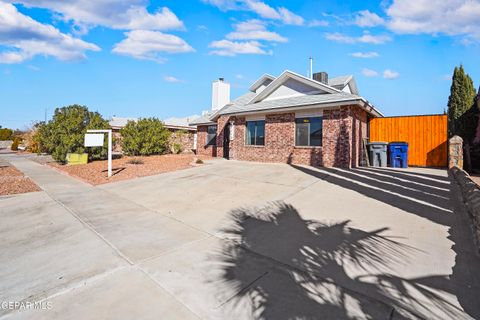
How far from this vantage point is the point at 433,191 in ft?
22.5

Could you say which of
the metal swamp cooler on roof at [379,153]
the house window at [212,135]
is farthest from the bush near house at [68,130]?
the metal swamp cooler on roof at [379,153]

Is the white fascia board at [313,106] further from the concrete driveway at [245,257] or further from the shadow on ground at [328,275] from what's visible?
the shadow on ground at [328,275]

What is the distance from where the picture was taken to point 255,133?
584 inches

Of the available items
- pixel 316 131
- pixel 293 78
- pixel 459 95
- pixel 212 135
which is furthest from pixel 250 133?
pixel 459 95

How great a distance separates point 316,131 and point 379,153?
10.2 ft

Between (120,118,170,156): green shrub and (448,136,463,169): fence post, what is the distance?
667 inches

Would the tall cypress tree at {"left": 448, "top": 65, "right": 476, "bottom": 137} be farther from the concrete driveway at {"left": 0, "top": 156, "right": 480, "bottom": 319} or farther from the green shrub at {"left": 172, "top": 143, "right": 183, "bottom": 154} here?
the green shrub at {"left": 172, "top": 143, "right": 183, "bottom": 154}

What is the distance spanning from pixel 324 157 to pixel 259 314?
10398mm

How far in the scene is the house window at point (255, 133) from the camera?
14.5 metres

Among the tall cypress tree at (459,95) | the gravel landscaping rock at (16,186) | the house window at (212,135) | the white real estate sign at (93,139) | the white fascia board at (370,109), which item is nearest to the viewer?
the gravel landscaping rock at (16,186)

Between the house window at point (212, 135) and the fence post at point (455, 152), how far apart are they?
14.4m

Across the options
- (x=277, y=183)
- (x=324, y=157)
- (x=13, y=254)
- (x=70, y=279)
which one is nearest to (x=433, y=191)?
(x=277, y=183)

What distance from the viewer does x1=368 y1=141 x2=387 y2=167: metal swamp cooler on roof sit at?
12008 millimetres

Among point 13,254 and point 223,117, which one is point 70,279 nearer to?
point 13,254
